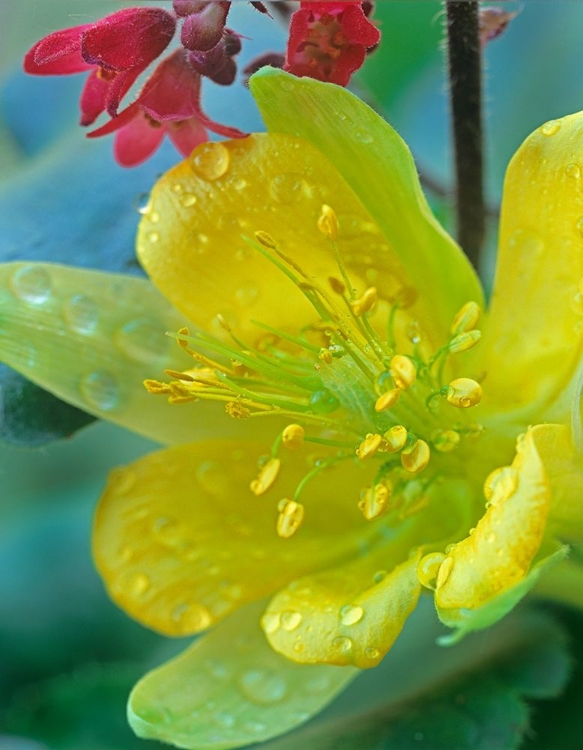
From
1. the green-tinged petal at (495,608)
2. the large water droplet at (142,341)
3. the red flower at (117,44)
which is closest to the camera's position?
the green-tinged petal at (495,608)

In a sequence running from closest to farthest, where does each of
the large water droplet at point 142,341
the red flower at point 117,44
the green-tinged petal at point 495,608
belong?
1. the green-tinged petal at point 495,608
2. the red flower at point 117,44
3. the large water droplet at point 142,341

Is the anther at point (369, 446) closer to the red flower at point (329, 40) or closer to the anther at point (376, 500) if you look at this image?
the anther at point (376, 500)

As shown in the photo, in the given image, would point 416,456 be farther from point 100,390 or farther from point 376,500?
point 100,390

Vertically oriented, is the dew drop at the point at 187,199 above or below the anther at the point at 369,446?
above

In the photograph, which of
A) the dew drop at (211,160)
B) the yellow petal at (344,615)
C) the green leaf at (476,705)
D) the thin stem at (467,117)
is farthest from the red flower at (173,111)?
the green leaf at (476,705)

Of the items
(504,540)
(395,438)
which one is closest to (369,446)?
(395,438)

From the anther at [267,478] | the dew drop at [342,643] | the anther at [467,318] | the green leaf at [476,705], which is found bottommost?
the green leaf at [476,705]

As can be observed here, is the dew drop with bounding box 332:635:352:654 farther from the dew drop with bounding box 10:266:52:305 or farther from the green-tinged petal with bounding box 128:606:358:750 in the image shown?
the dew drop with bounding box 10:266:52:305
